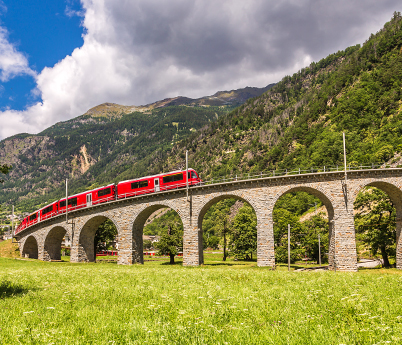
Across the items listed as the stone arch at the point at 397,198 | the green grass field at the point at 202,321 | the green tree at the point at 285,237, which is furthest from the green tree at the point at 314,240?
the green grass field at the point at 202,321

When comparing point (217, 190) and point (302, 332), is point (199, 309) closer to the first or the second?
point (302, 332)

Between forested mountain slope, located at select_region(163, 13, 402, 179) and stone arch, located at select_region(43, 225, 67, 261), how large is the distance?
256ft

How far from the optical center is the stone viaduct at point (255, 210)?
36.1m

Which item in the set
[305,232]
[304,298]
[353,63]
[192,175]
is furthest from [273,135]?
[304,298]

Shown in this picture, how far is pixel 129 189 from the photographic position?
47.0m

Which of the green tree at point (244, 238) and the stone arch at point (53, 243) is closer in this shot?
the stone arch at point (53, 243)

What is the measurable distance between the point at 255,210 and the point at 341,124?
3777 inches

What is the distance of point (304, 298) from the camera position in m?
9.55

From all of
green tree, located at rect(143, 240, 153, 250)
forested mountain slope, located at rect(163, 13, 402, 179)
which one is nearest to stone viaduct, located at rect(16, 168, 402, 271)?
forested mountain slope, located at rect(163, 13, 402, 179)

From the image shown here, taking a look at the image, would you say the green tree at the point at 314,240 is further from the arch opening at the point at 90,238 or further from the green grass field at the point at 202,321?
the green grass field at the point at 202,321

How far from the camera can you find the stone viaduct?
36.1 metres

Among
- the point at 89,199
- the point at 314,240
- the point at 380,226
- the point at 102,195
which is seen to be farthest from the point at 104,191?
the point at 380,226

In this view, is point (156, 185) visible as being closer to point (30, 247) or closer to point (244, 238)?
point (244, 238)

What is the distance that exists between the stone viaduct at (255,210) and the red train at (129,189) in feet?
4.00
